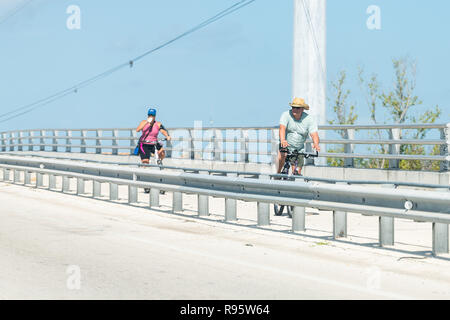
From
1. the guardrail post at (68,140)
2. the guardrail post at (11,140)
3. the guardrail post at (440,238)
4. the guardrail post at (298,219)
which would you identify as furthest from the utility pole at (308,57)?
the guardrail post at (11,140)

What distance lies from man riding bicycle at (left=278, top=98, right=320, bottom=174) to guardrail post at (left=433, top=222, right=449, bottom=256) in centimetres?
451

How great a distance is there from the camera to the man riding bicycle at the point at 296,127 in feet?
46.0

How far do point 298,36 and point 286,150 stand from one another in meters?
5.60

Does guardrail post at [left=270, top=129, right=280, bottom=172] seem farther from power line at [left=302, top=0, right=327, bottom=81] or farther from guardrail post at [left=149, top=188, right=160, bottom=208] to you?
guardrail post at [left=149, top=188, right=160, bottom=208]

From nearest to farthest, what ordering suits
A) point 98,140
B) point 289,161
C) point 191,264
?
point 191,264, point 289,161, point 98,140

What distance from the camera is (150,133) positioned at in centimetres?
1988

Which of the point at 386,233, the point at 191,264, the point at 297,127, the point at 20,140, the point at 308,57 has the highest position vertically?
the point at 308,57

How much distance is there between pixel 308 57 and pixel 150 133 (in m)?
4.09

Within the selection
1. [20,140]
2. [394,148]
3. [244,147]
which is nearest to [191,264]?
[394,148]

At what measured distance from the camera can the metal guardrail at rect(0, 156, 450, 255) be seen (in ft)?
31.8

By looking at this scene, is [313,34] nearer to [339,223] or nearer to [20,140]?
[339,223]

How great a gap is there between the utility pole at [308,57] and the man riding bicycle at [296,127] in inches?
193

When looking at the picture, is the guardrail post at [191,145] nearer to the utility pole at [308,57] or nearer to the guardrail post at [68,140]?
the utility pole at [308,57]

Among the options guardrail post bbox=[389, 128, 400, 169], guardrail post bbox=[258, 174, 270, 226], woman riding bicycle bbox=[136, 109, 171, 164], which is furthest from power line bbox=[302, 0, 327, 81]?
guardrail post bbox=[258, 174, 270, 226]
